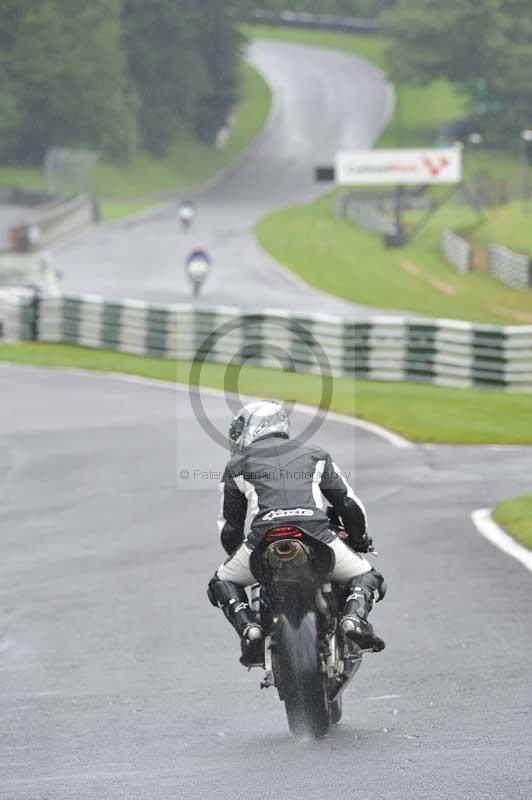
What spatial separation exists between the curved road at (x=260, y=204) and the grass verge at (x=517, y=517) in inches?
1320

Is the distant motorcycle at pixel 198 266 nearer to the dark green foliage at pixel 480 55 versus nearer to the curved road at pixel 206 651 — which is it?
the curved road at pixel 206 651

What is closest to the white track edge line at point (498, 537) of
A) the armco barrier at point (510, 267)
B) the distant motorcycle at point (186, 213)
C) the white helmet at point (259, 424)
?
the white helmet at point (259, 424)

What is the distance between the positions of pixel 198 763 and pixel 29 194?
2851 inches

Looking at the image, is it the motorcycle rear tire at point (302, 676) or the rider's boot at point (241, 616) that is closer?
the motorcycle rear tire at point (302, 676)

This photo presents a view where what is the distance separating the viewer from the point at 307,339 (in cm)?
3039

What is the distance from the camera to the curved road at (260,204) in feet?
177

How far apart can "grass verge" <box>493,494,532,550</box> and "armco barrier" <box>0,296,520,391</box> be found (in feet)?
40.0

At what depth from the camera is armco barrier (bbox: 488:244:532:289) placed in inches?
2215

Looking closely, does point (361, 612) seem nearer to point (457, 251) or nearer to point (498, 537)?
point (498, 537)

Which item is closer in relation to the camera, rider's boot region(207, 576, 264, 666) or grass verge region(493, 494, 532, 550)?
rider's boot region(207, 576, 264, 666)

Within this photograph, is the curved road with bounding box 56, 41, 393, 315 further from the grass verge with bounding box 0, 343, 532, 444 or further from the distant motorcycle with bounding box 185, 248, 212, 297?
the grass verge with bounding box 0, 343, 532, 444

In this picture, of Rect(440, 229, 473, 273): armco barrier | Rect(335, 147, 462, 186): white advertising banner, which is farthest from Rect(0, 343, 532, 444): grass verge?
Rect(335, 147, 462, 186): white advertising banner

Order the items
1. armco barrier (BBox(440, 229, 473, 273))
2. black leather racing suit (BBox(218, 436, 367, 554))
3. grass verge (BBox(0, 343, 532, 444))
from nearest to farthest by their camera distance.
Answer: black leather racing suit (BBox(218, 436, 367, 554)) < grass verge (BBox(0, 343, 532, 444)) < armco barrier (BBox(440, 229, 473, 273))

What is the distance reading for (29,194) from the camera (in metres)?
78.0
